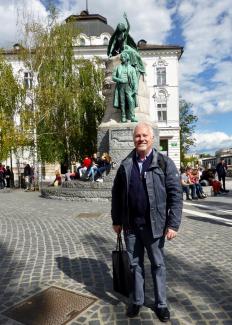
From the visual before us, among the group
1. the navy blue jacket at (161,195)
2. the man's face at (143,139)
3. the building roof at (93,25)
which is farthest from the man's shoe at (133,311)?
the building roof at (93,25)

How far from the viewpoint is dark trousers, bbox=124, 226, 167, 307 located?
3.37 meters

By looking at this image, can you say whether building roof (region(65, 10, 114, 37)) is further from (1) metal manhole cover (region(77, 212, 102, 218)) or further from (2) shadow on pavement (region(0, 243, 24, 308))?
(2) shadow on pavement (region(0, 243, 24, 308))

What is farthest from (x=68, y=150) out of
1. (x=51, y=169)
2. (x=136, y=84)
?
(x=136, y=84)

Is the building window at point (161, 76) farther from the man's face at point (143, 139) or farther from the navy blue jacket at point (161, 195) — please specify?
the navy blue jacket at point (161, 195)

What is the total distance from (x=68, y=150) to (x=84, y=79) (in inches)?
253

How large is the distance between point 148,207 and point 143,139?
2.17ft

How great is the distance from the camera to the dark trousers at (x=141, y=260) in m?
3.37

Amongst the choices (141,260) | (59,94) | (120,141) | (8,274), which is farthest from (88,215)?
(59,94)

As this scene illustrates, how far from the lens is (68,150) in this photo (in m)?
29.4

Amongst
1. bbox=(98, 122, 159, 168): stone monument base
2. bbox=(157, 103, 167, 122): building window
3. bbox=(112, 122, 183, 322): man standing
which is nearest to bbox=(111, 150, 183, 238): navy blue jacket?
bbox=(112, 122, 183, 322): man standing

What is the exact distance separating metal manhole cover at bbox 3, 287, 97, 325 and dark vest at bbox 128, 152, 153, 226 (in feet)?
3.84

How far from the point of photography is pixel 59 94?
25.8 metres

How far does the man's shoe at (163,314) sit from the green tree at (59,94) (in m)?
20.2

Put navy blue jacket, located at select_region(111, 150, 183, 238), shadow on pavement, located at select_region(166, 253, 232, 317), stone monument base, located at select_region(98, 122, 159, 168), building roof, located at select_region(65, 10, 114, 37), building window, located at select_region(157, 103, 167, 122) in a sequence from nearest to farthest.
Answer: navy blue jacket, located at select_region(111, 150, 183, 238) < shadow on pavement, located at select_region(166, 253, 232, 317) < stone monument base, located at select_region(98, 122, 159, 168) < building window, located at select_region(157, 103, 167, 122) < building roof, located at select_region(65, 10, 114, 37)
